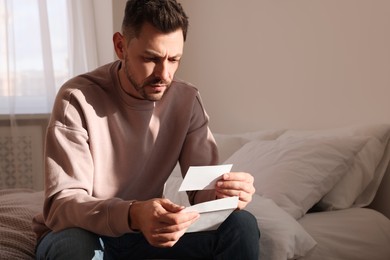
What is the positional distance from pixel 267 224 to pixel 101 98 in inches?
21.4

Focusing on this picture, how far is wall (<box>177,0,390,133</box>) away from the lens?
228 centimetres

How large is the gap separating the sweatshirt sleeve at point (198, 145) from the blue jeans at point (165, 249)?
16cm

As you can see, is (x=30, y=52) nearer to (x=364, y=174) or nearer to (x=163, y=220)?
(x=364, y=174)

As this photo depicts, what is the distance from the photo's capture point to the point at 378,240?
1.91 m

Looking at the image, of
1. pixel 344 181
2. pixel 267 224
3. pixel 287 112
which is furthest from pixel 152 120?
pixel 287 112

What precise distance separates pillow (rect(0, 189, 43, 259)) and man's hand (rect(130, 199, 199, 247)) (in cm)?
45

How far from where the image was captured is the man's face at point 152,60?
157 cm

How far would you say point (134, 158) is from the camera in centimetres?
166

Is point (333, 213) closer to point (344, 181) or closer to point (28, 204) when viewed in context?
point (344, 181)

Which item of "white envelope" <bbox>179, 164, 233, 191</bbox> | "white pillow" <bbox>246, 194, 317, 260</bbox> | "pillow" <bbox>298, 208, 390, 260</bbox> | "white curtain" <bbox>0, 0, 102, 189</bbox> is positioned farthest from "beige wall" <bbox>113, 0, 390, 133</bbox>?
"white envelope" <bbox>179, 164, 233, 191</bbox>

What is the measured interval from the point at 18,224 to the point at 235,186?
72cm

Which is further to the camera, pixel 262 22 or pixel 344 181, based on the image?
pixel 262 22

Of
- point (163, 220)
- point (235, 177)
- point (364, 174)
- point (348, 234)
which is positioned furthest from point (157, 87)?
point (364, 174)

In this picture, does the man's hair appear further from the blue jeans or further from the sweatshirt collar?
the blue jeans
